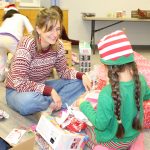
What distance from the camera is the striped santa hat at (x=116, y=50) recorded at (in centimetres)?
144

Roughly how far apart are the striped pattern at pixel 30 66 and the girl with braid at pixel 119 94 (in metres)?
0.67

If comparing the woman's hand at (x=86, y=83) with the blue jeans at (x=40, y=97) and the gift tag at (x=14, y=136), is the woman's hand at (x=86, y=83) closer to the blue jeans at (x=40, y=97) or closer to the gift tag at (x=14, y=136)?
the blue jeans at (x=40, y=97)

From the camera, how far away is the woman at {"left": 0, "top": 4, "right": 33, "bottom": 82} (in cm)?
312

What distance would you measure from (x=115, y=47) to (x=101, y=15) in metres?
4.25

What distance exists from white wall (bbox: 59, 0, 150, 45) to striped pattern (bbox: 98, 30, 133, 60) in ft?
13.5

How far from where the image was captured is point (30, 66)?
7.28 ft

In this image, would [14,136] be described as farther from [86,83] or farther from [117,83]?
[117,83]

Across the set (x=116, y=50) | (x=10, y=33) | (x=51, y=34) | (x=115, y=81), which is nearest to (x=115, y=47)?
(x=116, y=50)

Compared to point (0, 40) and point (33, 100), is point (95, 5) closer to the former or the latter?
point (0, 40)

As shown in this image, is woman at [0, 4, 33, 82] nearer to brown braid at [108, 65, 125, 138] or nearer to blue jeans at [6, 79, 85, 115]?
blue jeans at [6, 79, 85, 115]

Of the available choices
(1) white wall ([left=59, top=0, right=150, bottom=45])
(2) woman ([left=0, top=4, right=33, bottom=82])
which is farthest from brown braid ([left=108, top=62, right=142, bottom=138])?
(1) white wall ([left=59, top=0, right=150, bottom=45])

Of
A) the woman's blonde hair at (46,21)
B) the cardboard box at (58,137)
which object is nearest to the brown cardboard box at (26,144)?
the cardboard box at (58,137)

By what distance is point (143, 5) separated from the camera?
5.62 meters

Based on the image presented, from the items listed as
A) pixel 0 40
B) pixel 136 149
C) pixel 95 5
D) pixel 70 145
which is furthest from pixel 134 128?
pixel 95 5
